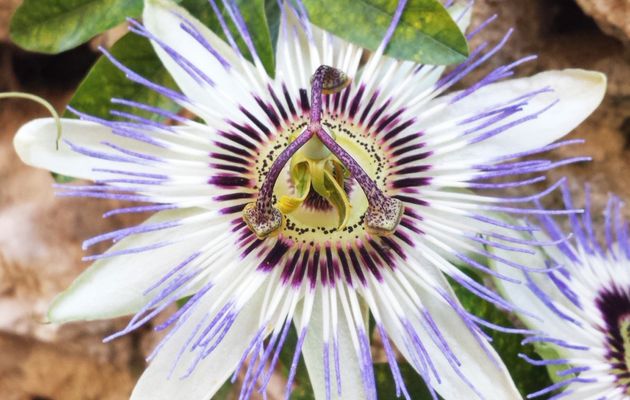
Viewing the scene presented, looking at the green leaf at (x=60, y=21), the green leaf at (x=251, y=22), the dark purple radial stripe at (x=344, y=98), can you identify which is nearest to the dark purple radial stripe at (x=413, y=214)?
the dark purple radial stripe at (x=344, y=98)

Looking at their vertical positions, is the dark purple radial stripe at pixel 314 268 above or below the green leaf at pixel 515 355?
above

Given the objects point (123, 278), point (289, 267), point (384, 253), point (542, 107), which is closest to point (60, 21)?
point (123, 278)

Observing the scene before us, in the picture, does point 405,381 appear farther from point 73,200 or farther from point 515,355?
point 73,200

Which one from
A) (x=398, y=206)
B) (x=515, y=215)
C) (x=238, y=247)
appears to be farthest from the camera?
(x=515, y=215)

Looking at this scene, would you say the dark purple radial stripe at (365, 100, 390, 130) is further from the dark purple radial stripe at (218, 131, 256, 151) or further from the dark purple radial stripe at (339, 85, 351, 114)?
the dark purple radial stripe at (218, 131, 256, 151)

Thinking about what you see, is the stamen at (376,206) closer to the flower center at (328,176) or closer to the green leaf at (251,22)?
the flower center at (328,176)

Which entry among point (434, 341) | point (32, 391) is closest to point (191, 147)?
point (434, 341)

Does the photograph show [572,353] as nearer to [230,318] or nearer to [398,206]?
[398,206]
